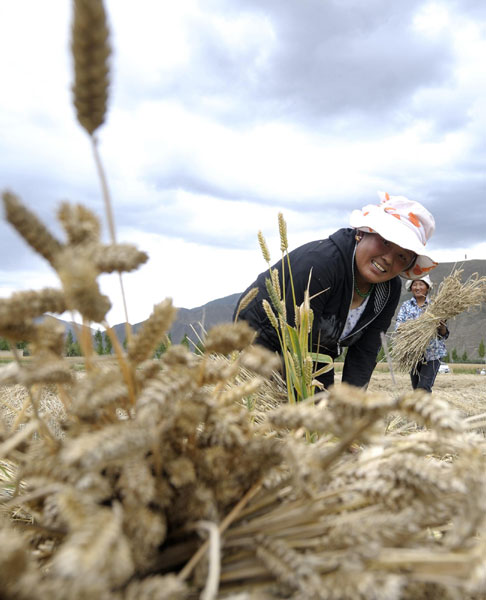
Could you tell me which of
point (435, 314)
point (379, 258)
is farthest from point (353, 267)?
point (435, 314)

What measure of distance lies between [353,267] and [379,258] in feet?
0.51

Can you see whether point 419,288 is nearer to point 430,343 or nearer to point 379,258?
point 430,343

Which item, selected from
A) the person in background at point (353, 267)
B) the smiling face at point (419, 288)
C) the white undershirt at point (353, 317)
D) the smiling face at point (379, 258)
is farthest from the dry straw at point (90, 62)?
the smiling face at point (419, 288)

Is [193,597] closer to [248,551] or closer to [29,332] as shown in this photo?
[248,551]

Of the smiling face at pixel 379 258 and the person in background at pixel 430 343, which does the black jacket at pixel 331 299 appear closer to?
the smiling face at pixel 379 258

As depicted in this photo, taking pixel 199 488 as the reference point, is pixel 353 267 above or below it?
above

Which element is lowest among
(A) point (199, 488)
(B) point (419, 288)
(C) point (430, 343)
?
(C) point (430, 343)

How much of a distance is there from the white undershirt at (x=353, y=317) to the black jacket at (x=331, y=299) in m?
0.03

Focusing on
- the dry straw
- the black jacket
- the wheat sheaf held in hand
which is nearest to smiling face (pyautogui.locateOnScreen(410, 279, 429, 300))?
the black jacket

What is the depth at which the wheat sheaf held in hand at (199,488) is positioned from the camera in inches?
14.5

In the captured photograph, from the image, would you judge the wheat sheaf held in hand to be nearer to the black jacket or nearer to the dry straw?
the dry straw

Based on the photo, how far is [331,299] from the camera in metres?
2.69

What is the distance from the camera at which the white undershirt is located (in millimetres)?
2954

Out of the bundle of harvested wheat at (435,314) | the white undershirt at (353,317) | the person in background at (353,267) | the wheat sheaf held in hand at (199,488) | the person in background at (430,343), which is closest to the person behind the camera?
the wheat sheaf held in hand at (199,488)
